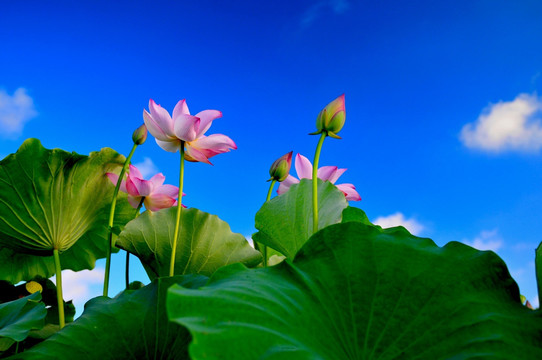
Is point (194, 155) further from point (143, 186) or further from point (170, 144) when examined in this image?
point (143, 186)

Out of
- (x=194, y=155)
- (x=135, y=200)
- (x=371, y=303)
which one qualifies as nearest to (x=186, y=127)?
(x=194, y=155)

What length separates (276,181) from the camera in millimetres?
1306

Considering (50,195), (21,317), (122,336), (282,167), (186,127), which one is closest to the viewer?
(122,336)

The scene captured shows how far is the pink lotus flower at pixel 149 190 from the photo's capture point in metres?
1.30

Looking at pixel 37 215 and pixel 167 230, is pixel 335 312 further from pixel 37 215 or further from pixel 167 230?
pixel 37 215

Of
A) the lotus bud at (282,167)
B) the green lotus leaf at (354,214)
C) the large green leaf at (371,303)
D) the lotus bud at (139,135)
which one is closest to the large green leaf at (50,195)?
the lotus bud at (139,135)

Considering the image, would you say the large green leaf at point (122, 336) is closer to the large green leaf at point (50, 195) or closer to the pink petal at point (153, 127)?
the pink petal at point (153, 127)

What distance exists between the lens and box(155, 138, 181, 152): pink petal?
3.98 ft

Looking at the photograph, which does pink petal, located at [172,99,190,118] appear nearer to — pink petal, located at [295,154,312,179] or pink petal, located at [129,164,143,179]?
pink petal, located at [129,164,143,179]

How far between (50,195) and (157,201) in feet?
1.18

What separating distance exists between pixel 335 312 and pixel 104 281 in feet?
2.89

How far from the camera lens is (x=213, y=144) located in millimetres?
1227

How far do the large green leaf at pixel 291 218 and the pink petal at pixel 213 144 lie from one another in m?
0.24

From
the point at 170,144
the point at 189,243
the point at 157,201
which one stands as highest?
the point at 170,144
